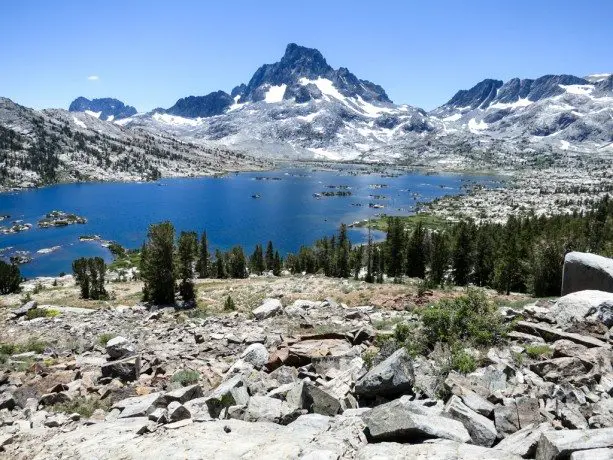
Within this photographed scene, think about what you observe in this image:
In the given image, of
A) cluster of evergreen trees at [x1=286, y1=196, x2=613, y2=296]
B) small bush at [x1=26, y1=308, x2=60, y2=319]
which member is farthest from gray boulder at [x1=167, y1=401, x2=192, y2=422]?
cluster of evergreen trees at [x1=286, y1=196, x2=613, y2=296]

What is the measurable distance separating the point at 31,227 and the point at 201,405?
7893 inches

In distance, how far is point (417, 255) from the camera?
10500 centimetres

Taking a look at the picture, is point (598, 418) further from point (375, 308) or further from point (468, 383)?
point (375, 308)

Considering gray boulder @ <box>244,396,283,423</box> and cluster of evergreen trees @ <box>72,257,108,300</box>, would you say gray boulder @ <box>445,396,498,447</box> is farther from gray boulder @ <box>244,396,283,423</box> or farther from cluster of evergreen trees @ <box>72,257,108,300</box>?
cluster of evergreen trees @ <box>72,257,108,300</box>

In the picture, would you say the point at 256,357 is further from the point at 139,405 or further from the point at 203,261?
the point at 203,261

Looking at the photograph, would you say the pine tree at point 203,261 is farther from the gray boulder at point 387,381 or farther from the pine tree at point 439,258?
the gray boulder at point 387,381

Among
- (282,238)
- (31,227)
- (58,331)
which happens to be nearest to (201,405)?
(58,331)

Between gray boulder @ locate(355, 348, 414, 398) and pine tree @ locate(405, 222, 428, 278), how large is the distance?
92.3 m

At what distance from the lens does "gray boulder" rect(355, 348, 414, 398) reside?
14.0 metres

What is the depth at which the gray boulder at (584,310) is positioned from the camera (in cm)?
2102

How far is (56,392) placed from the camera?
1792 cm

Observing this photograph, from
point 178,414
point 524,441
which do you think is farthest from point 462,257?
point 178,414

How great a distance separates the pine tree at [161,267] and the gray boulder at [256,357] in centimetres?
3049

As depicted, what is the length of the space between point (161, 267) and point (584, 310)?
40.5 meters
